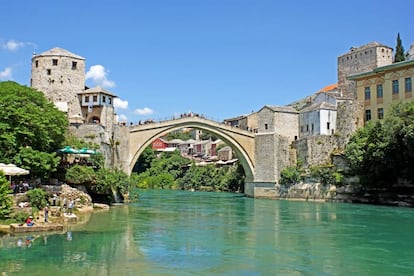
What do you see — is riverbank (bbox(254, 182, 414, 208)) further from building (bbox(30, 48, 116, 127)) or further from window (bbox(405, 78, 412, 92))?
building (bbox(30, 48, 116, 127))

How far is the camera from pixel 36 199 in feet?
76.9

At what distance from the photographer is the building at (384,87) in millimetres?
41719

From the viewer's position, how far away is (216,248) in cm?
1717

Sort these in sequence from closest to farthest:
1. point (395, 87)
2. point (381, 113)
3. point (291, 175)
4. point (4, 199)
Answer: point (4, 199) → point (395, 87) → point (381, 113) → point (291, 175)

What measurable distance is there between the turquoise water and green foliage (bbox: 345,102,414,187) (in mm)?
10039

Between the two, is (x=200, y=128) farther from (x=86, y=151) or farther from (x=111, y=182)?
(x=86, y=151)

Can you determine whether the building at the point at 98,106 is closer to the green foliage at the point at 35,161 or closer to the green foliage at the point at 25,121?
the green foliage at the point at 25,121

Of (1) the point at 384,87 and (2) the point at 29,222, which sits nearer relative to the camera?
(2) the point at 29,222

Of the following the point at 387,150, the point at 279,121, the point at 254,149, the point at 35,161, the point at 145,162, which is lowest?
the point at 35,161

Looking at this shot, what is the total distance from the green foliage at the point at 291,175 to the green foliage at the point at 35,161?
24.5 meters

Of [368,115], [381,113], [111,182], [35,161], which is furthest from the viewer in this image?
[368,115]

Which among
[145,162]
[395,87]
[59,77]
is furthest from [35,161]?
[145,162]

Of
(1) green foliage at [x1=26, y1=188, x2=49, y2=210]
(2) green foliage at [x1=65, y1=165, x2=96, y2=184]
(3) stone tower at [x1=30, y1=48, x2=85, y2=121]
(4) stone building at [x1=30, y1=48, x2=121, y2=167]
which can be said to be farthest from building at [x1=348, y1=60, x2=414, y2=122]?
(1) green foliage at [x1=26, y1=188, x2=49, y2=210]

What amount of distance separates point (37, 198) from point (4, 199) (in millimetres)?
4010
